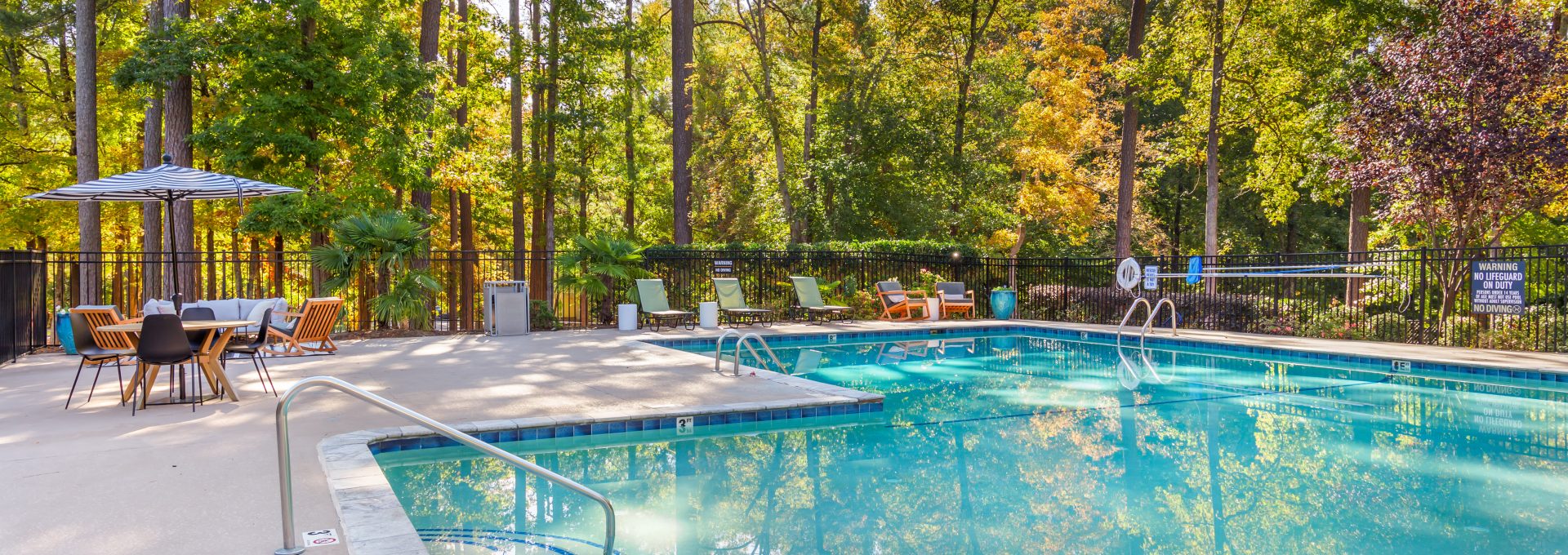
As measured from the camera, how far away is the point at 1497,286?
33.6ft

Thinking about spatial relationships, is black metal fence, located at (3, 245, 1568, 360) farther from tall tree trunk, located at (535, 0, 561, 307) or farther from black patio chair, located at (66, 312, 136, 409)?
black patio chair, located at (66, 312, 136, 409)

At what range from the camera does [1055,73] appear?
20.9 metres

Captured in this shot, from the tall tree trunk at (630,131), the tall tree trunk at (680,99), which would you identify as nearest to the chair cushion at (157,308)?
the tall tree trunk at (680,99)

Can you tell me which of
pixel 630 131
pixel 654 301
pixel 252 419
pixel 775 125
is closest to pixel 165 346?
pixel 252 419

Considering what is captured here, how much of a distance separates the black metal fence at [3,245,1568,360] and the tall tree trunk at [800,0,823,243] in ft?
13.2

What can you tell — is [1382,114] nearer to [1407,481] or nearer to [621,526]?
[1407,481]

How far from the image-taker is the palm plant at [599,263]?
43.7ft

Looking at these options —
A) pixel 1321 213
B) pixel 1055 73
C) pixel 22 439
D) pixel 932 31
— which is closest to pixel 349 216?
pixel 22 439

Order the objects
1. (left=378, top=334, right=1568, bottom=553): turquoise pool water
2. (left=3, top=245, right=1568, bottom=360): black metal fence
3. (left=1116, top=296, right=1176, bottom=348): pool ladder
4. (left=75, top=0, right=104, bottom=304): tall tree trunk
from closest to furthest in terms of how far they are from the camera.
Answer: (left=378, top=334, right=1568, bottom=553): turquoise pool water, (left=3, top=245, right=1568, bottom=360): black metal fence, (left=1116, top=296, right=1176, bottom=348): pool ladder, (left=75, top=0, right=104, bottom=304): tall tree trunk

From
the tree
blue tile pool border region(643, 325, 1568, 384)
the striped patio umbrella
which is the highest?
the tree

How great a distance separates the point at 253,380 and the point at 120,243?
19.3 m

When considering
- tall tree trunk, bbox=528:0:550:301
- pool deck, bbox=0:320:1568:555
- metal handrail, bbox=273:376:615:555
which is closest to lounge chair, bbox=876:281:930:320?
pool deck, bbox=0:320:1568:555

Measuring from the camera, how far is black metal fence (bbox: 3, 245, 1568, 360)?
11.0 m

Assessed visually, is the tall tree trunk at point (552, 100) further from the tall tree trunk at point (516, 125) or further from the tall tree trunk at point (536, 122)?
the tall tree trunk at point (516, 125)
